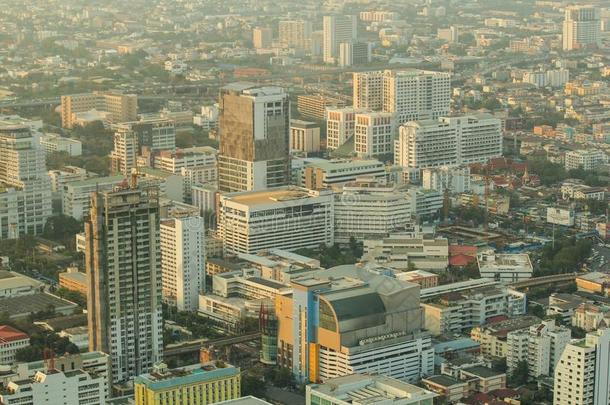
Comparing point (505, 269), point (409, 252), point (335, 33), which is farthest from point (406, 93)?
point (335, 33)

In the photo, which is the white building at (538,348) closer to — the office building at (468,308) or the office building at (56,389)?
the office building at (468,308)

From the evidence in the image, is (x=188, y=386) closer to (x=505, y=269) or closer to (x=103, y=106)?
(x=505, y=269)

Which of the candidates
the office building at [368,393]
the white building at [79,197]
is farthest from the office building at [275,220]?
the office building at [368,393]

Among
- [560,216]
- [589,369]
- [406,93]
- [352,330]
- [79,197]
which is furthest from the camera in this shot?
[406,93]

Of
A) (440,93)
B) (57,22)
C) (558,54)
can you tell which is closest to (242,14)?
(57,22)

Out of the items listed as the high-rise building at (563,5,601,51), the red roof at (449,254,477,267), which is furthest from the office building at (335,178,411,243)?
the high-rise building at (563,5,601,51)
